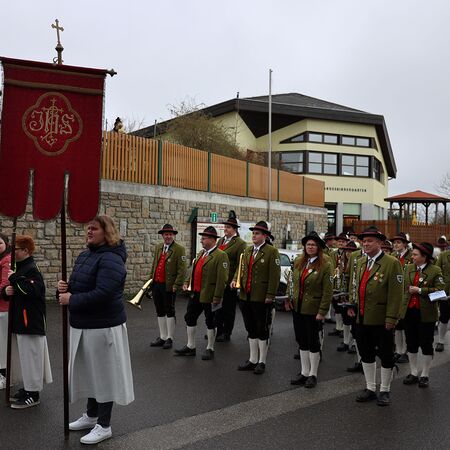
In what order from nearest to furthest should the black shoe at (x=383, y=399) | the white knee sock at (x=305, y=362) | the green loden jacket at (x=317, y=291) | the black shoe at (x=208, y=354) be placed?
→ the black shoe at (x=383, y=399) → the green loden jacket at (x=317, y=291) → the white knee sock at (x=305, y=362) → the black shoe at (x=208, y=354)

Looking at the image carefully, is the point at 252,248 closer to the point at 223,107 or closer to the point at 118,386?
the point at 118,386

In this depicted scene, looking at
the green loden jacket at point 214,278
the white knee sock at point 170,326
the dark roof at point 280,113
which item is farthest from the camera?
the dark roof at point 280,113

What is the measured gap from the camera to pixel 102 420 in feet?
15.1

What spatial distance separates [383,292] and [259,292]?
75.4 inches

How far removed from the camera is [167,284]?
847 cm

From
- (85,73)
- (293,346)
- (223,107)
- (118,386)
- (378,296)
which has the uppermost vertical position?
(223,107)

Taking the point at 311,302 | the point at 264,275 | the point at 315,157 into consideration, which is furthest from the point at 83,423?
the point at 315,157

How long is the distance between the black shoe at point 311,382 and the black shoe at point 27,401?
10.3 ft

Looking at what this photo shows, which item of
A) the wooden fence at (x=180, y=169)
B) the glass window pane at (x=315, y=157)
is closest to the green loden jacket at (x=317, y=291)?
the wooden fence at (x=180, y=169)

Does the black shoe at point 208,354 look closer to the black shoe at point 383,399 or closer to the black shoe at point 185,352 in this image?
the black shoe at point 185,352

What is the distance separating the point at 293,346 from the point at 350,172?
32537 mm

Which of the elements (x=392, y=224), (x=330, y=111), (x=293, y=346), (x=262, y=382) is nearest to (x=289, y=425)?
(x=262, y=382)

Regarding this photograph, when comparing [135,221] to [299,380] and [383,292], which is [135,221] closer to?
[299,380]

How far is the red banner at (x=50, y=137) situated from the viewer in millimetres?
4703
